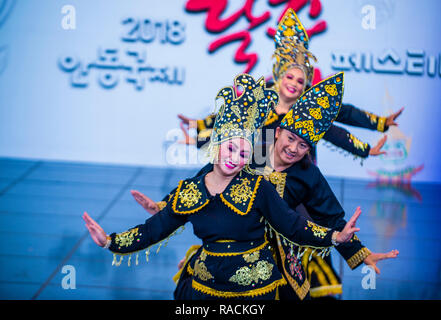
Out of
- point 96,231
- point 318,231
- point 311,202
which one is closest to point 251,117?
point 318,231

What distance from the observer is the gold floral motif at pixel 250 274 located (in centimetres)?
257

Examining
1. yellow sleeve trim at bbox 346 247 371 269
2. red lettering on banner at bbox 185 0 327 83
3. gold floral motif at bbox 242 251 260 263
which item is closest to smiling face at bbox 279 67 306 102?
yellow sleeve trim at bbox 346 247 371 269

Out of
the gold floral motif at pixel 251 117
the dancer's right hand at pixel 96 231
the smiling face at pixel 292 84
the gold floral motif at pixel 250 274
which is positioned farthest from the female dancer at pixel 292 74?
the dancer's right hand at pixel 96 231

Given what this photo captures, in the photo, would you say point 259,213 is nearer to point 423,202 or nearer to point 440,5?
point 423,202

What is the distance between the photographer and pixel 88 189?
19.7 ft

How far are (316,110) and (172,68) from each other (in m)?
3.91

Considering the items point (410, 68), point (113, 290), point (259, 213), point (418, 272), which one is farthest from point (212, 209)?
point (410, 68)

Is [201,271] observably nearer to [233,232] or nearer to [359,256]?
[233,232]

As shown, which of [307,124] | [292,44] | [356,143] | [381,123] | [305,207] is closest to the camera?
[307,124]

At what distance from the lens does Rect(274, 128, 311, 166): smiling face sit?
289 cm

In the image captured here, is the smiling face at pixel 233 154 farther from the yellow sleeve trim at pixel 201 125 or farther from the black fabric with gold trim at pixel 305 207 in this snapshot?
the yellow sleeve trim at pixel 201 125

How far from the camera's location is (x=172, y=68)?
258 inches

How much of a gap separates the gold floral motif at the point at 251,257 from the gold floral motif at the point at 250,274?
3cm

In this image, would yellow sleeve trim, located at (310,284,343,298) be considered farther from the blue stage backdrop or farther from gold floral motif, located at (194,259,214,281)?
the blue stage backdrop
